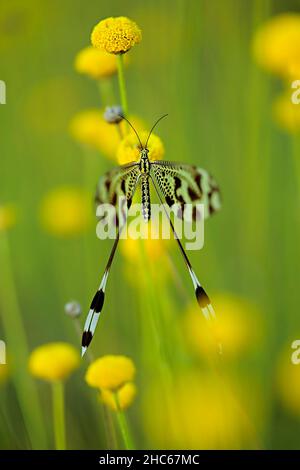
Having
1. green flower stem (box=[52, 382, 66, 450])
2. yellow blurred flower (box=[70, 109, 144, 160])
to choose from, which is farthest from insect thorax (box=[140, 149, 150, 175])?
green flower stem (box=[52, 382, 66, 450])

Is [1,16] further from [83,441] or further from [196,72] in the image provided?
[83,441]

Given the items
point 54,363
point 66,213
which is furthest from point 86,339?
point 66,213

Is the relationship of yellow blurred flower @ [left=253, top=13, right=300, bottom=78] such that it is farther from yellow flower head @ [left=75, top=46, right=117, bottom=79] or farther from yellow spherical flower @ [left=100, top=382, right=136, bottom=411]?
yellow spherical flower @ [left=100, top=382, right=136, bottom=411]

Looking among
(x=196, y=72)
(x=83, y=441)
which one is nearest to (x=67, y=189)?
(x=196, y=72)

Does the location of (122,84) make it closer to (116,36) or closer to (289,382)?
(116,36)

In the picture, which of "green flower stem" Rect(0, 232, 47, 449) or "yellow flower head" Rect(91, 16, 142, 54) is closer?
"yellow flower head" Rect(91, 16, 142, 54)

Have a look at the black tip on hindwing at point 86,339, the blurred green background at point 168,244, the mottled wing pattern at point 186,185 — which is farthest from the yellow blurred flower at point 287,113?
the black tip on hindwing at point 86,339

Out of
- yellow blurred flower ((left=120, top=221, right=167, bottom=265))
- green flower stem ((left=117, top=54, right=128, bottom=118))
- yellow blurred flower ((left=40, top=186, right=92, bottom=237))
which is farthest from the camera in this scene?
yellow blurred flower ((left=40, top=186, right=92, bottom=237))
